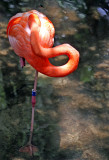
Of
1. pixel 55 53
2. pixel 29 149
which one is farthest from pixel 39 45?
pixel 29 149

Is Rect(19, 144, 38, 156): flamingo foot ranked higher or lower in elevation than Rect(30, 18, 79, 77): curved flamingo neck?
lower

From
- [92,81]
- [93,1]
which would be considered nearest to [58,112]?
[92,81]

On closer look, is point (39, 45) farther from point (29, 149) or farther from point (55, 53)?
point (29, 149)

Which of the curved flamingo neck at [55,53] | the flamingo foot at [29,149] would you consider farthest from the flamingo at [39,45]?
the flamingo foot at [29,149]

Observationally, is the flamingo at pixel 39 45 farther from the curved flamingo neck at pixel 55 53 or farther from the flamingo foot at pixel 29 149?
the flamingo foot at pixel 29 149

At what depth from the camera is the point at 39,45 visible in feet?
8.04

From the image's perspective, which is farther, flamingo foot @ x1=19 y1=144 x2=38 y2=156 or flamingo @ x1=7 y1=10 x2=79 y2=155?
flamingo foot @ x1=19 y1=144 x2=38 y2=156

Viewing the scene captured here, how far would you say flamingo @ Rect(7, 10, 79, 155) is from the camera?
248 centimetres

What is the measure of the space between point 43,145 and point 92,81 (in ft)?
4.18

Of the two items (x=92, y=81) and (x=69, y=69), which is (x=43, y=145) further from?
(x=92, y=81)

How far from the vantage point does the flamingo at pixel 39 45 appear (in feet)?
8.13

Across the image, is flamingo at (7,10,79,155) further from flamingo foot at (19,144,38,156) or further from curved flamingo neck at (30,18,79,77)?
flamingo foot at (19,144,38,156)

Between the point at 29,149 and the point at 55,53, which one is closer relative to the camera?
the point at 55,53

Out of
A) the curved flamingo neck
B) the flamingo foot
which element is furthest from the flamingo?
the flamingo foot
